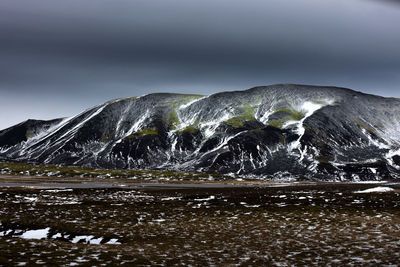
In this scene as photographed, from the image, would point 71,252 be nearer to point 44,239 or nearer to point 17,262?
point 17,262

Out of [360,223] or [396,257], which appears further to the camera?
[360,223]

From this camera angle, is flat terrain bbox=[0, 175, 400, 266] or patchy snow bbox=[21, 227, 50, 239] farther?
patchy snow bbox=[21, 227, 50, 239]

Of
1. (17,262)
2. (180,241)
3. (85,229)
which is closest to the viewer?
(17,262)

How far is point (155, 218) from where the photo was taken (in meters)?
35.5

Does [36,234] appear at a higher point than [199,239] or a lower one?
lower

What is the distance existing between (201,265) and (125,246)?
710 cm

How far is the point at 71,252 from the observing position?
19297 millimetres

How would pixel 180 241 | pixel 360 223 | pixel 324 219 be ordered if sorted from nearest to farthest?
pixel 180 241 → pixel 360 223 → pixel 324 219

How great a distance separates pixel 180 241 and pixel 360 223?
732 inches

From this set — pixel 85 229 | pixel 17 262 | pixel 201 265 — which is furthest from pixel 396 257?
pixel 85 229

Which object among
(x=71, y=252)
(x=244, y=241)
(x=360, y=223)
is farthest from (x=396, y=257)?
(x=71, y=252)

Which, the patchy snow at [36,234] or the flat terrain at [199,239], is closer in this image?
the flat terrain at [199,239]

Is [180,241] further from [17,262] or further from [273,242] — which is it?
[17,262]

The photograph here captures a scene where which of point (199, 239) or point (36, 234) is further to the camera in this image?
point (36, 234)
